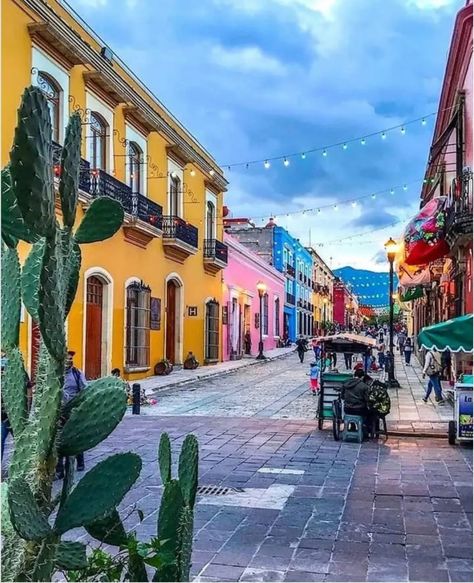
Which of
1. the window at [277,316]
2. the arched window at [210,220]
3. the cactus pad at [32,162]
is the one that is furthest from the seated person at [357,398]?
the window at [277,316]

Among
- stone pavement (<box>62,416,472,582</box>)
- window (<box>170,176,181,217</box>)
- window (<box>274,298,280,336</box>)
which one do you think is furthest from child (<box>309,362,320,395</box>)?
window (<box>274,298,280,336</box>)

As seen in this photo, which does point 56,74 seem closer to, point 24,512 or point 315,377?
point 315,377

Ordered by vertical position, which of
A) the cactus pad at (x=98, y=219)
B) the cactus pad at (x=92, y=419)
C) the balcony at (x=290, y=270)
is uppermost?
the balcony at (x=290, y=270)

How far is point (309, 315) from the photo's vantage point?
61.3 meters

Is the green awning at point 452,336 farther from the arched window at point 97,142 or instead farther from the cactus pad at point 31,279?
the arched window at point 97,142

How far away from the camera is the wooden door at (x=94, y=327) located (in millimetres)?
16594

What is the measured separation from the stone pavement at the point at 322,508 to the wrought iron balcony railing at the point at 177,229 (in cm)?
1131

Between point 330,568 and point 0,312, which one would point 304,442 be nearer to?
point 330,568

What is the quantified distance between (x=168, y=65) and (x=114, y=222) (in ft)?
6.39

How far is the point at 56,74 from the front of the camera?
46.4ft

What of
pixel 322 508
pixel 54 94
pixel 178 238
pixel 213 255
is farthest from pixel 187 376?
pixel 322 508

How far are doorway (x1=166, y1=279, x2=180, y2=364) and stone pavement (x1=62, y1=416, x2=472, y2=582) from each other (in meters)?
12.5

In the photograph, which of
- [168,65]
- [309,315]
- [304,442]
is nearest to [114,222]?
[168,65]

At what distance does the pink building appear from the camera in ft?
98.0
